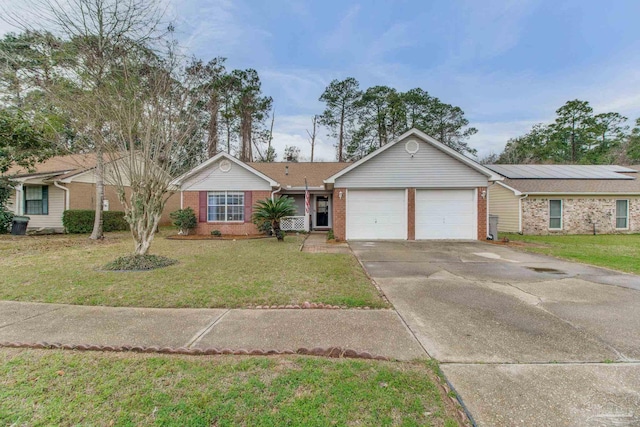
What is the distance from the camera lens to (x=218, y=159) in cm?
1527

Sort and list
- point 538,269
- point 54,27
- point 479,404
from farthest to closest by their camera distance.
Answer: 1. point 54,27
2. point 538,269
3. point 479,404

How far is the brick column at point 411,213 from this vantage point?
13.3 m

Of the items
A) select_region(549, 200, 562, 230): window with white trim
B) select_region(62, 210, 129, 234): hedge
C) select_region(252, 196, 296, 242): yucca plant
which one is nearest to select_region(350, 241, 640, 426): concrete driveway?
select_region(252, 196, 296, 242): yucca plant

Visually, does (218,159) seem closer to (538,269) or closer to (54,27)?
(54,27)

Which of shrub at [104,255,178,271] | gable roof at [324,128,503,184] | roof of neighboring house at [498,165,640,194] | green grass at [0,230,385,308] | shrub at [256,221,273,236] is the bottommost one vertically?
green grass at [0,230,385,308]

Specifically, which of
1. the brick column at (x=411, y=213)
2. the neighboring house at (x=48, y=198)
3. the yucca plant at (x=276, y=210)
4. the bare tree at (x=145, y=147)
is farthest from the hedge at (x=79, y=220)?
the brick column at (x=411, y=213)

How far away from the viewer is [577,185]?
56.3 ft

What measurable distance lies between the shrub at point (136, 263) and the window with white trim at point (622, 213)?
23225 mm

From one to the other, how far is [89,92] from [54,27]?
3000 mm

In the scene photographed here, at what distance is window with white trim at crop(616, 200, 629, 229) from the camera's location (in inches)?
653

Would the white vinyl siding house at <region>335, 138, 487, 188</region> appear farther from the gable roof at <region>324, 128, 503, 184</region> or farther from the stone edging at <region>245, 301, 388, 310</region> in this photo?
the stone edging at <region>245, 301, 388, 310</region>

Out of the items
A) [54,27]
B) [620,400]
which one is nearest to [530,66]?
[620,400]

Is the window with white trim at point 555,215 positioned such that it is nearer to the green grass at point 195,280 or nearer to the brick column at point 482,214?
the brick column at point 482,214

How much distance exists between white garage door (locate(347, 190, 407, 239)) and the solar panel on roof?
9.84 meters
